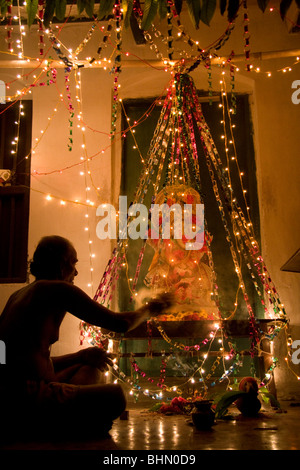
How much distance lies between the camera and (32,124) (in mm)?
4871

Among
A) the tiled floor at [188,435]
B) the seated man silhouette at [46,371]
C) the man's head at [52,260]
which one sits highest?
the man's head at [52,260]

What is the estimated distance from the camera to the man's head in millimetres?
2264

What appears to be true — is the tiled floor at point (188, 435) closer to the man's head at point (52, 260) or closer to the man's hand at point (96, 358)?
the man's hand at point (96, 358)

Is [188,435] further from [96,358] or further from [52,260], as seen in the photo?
[52,260]

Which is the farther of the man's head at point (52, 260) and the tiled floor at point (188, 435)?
the man's head at point (52, 260)

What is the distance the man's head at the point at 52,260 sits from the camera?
2.26 m

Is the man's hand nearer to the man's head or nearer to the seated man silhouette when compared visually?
the seated man silhouette

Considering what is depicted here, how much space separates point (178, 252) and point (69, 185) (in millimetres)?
1415

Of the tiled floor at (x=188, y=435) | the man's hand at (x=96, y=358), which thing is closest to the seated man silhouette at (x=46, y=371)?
the tiled floor at (x=188, y=435)

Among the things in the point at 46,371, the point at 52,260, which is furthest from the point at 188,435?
the point at 52,260

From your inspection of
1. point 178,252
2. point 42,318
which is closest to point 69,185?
point 178,252

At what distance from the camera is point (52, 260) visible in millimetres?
2262
